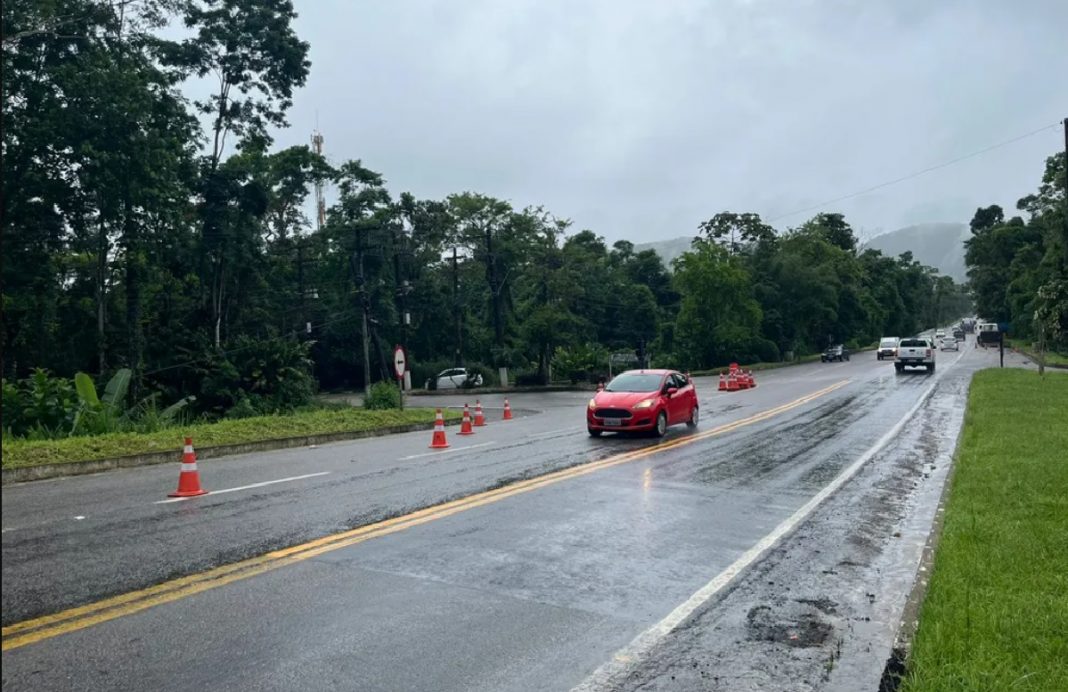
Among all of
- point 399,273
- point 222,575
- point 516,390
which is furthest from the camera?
point 399,273

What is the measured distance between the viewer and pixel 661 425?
17.5m

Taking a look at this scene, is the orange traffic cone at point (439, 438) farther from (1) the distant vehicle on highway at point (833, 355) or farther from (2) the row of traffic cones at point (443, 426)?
(1) the distant vehicle on highway at point (833, 355)

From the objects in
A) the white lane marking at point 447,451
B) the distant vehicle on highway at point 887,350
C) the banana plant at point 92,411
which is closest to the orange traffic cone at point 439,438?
the white lane marking at point 447,451

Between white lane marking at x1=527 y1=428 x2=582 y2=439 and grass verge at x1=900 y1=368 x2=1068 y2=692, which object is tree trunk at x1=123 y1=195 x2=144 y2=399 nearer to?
white lane marking at x1=527 y1=428 x2=582 y2=439

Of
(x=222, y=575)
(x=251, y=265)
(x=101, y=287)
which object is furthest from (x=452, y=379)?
(x=222, y=575)

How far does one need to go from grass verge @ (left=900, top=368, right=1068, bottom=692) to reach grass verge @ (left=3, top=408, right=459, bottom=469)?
12329mm

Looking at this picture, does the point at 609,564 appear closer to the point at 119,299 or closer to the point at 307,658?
the point at 307,658

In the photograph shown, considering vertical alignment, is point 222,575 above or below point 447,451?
above

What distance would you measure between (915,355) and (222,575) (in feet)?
136

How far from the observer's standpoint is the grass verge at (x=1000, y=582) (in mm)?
4285

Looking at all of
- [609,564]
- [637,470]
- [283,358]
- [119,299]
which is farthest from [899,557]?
[119,299]

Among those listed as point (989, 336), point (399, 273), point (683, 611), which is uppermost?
point (399, 273)

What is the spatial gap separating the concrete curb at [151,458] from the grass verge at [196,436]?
0.08m

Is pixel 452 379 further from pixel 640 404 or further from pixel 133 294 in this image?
pixel 640 404
